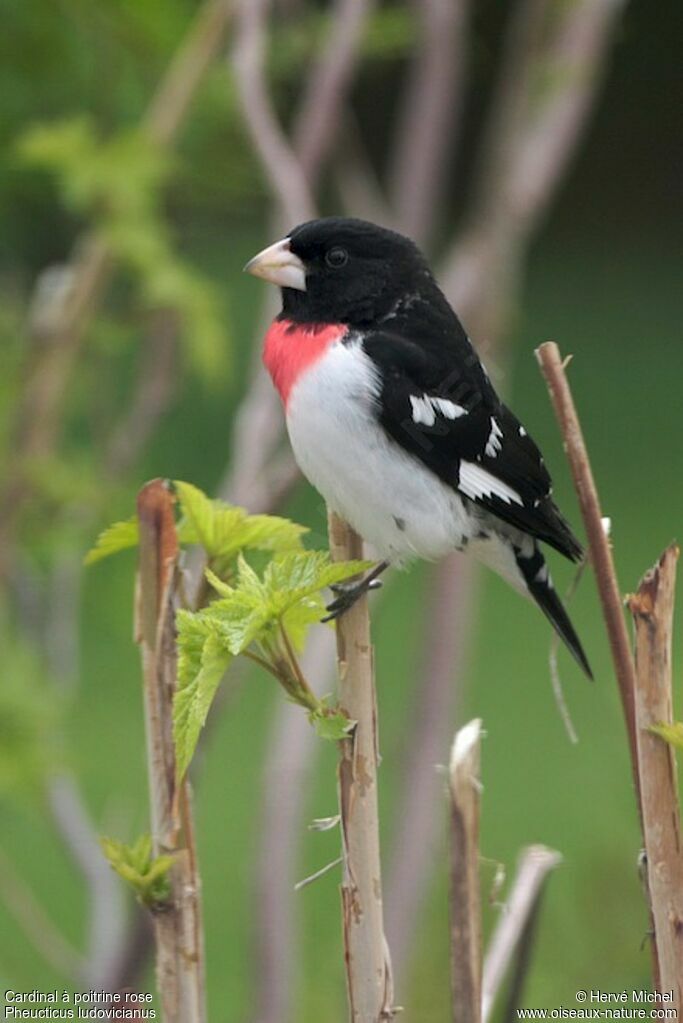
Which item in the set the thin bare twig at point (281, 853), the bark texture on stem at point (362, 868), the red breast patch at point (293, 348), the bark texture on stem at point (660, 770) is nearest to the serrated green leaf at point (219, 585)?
the bark texture on stem at point (362, 868)

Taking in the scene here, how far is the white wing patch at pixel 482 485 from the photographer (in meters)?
1.61

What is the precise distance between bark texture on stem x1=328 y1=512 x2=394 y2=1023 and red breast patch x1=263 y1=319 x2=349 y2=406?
52cm

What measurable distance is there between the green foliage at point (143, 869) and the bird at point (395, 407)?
481 millimetres

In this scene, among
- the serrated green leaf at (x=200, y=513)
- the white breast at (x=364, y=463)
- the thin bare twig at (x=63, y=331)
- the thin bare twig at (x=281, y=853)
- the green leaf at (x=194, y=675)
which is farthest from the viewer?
the thin bare twig at (x=63, y=331)

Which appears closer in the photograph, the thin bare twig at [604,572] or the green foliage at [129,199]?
the thin bare twig at [604,572]

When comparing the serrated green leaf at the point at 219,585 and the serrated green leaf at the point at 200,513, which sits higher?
the serrated green leaf at the point at 200,513

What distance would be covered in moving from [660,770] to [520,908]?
18cm

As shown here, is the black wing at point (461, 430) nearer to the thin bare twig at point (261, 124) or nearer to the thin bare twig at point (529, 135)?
the thin bare twig at point (261, 124)

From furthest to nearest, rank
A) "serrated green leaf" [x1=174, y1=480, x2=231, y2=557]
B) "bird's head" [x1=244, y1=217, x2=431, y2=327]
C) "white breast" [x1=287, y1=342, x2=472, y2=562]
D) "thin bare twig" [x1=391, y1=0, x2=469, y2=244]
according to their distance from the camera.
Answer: "thin bare twig" [x1=391, y1=0, x2=469, y2=244] → "bird's head" [x1=244, y1=217, x2=431, y2=327] → "white breast" [x1=287, y1=342, x2=472, y2=562] → "serrated green leaf" [x1=174, y1=480, x2=231, y2=557]

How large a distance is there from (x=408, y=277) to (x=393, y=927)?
2.69ft

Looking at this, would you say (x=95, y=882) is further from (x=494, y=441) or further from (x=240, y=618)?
(x=240, y=618)

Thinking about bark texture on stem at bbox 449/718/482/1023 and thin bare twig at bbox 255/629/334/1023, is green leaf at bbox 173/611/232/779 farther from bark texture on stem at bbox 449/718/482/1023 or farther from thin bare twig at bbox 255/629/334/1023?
thin bare twig at bbox 255/629/334/1023

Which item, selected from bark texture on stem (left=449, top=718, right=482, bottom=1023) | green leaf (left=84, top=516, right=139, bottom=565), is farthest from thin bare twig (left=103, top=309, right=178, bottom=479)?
bark texture on stem (left=449, top=718, right=482, bottom=1023)

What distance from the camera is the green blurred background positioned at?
6.66 ft
